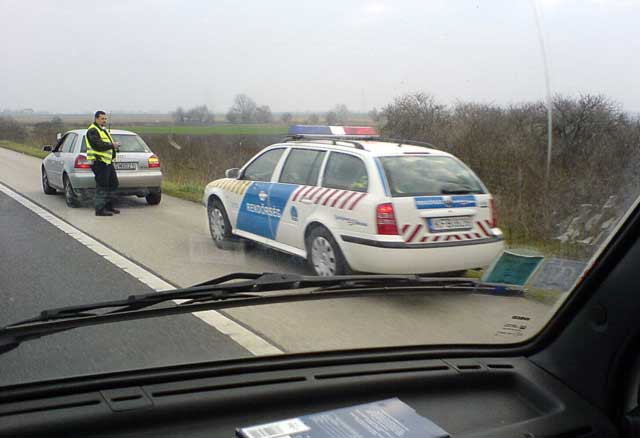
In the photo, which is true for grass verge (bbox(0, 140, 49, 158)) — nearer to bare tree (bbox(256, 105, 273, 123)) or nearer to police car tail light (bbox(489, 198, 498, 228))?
bare tree (bbox(256, 105, 273, 123))

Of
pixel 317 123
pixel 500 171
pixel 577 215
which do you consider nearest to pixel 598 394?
pixel 577 215

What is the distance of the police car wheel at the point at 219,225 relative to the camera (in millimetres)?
4918

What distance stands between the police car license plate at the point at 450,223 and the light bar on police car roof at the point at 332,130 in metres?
1.10

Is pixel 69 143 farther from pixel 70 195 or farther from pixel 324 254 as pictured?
pixel 324 254

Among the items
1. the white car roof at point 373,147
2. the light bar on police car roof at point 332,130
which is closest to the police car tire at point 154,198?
the white car roof at point 373,147

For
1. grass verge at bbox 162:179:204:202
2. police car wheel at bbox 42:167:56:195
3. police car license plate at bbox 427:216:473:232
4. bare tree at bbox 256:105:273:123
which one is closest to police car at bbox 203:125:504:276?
police car license plate at bbox 427:216:473:232

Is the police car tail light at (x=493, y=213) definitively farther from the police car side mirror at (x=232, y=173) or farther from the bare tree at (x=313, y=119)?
the police car side mirror at (x=232, y=173)

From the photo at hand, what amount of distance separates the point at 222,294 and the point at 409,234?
2.52m

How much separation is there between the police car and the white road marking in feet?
2.15

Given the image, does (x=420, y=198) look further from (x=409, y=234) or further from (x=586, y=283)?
(x=586, y=283)

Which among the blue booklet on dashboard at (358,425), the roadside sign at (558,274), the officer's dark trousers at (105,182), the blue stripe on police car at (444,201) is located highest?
the officer's dark trousers at (105,182)

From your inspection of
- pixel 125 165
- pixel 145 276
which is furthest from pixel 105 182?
pixel 145 276

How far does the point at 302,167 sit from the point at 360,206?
0.54 metres

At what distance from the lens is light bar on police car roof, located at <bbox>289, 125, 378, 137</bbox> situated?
3887mm
